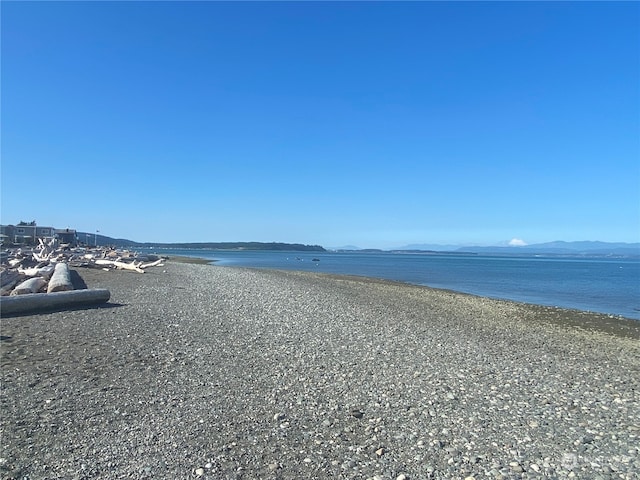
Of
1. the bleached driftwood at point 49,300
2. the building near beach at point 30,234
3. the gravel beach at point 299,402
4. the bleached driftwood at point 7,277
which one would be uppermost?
the building near beach at point 30,234

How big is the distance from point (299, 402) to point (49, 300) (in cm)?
1105

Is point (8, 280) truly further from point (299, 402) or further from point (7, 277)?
point (299, 402)

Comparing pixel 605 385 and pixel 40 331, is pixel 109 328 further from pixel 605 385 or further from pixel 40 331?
pixel 605 385

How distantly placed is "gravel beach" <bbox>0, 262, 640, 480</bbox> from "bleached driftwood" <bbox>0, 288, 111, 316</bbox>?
650mm

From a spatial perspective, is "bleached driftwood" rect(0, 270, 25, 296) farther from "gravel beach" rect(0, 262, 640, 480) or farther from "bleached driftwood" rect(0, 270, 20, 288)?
"gravel beach" rect(0, 262, 640, 480)

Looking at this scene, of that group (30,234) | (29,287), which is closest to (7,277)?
(29,287)

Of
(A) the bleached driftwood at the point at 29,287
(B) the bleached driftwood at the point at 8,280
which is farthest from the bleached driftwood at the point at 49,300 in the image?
(B) the bleached driftwood at the point at 8,280

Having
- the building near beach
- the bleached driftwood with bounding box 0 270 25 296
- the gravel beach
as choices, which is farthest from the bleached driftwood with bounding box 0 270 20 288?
the building near beach

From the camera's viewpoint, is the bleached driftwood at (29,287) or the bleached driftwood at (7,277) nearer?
the bleached driftwood at (29,287)

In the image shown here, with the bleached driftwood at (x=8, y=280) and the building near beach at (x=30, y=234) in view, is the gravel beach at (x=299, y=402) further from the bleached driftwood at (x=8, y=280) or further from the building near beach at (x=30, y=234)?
the building near beach at (x=30, y=234)

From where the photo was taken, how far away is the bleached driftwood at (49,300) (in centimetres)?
1347

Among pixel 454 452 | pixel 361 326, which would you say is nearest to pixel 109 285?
pixel 361 326

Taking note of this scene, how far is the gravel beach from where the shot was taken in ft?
17.3

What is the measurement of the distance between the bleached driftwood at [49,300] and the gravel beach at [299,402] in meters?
0.65
